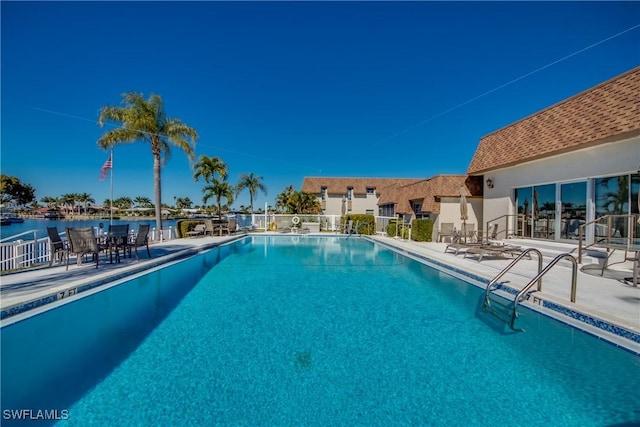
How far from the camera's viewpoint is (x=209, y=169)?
24078 millimetres

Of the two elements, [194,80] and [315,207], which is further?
[315,207]

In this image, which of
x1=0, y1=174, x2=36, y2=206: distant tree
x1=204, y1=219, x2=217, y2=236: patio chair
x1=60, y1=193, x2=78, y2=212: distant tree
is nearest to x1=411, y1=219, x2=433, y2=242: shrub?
x1=204, y1=219, x2=217, y2=236: patio chair

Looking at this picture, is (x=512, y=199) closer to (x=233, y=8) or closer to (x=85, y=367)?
(x=85, y=367)

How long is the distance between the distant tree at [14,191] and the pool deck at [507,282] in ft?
137

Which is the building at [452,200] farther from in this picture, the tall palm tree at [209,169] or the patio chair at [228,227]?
the tall palm tree at [209,169]

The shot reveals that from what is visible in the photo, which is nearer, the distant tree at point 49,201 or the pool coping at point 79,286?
the pool coping at point 79,286

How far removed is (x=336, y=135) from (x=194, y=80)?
14422 mm

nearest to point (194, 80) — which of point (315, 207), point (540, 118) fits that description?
point (315, 207)

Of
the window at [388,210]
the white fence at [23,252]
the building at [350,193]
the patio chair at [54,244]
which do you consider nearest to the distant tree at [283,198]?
the building at [350,193]

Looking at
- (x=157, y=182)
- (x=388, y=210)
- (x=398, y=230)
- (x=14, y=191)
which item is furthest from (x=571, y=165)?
(x=14, y=191)

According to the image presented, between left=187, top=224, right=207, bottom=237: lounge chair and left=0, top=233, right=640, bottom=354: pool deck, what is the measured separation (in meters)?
7.14

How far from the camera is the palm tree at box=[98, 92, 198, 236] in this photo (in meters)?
14.9

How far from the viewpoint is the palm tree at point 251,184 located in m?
32.4

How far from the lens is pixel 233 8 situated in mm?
13797
